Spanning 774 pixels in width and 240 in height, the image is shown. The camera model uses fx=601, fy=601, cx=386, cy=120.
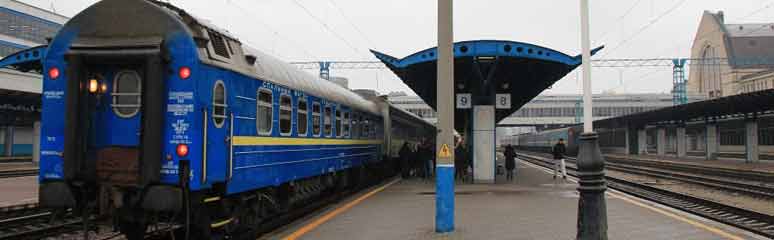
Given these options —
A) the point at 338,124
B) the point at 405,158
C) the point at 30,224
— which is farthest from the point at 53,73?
the point at 405,158

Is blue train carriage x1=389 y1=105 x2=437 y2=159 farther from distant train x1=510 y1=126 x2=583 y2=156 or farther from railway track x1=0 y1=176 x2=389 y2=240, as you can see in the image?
distant train x1=510 y1=126 x2=583 y2=156

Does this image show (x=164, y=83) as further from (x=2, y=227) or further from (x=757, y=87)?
(x=757, y=87)

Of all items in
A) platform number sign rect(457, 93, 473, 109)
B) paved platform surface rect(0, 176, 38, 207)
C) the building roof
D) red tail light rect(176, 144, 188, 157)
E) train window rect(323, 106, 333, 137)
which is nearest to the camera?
red tail light rect(176, 144, 188, 157)

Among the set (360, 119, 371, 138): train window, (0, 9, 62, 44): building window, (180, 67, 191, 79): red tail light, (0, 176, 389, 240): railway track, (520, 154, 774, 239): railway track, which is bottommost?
(0, 176, 389, 240): railway track

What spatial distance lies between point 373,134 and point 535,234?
11.2m

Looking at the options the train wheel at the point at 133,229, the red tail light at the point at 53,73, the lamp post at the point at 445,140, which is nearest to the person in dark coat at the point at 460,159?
the lamp post at the point at 445,140

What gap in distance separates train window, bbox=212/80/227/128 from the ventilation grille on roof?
1.58 ft

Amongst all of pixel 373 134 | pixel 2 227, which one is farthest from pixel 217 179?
pixel 373 134

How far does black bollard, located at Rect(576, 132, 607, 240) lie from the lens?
7.38 m

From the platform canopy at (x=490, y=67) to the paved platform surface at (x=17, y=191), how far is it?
33.3ft

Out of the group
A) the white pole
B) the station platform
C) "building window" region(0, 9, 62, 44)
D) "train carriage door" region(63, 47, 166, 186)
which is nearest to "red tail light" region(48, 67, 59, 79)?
"train carriage door" region(63, 47, 166, 186)

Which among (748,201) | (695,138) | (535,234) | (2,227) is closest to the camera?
(535,234)

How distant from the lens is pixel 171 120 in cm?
748

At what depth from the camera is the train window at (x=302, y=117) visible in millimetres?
11246
